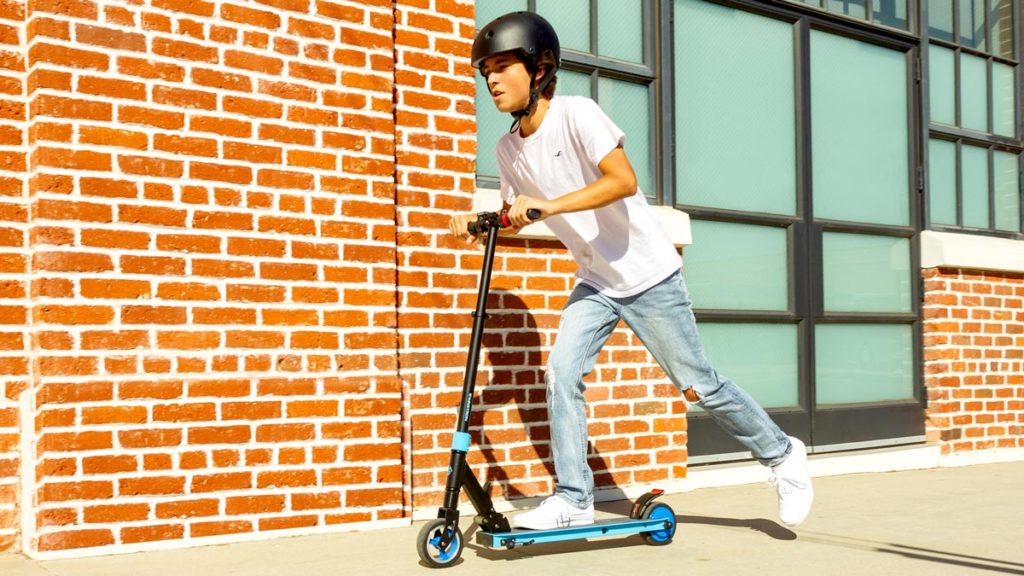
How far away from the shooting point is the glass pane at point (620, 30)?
19.7ft

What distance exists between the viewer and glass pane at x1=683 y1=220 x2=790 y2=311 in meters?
6.36

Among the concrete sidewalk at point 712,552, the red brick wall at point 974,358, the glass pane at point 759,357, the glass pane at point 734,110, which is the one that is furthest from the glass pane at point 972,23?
the concrete sidewalk at point 712,552

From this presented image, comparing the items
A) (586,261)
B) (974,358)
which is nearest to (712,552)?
(586,261)

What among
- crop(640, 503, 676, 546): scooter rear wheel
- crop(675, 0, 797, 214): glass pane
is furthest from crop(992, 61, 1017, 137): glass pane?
crop(640, 503, 676, 546): scooter rear wheel

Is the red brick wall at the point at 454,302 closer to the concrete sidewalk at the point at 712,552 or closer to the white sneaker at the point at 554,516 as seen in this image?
the concrete sidewalk at the point at 712,552

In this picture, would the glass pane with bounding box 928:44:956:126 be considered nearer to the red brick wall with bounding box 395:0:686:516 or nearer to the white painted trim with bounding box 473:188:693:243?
the white painted trim with bounding box 473:188:693:243

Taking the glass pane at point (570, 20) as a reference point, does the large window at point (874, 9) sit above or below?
above

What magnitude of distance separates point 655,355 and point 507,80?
4.18 feet

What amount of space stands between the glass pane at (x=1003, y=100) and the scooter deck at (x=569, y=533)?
5744mm

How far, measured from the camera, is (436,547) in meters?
3.75

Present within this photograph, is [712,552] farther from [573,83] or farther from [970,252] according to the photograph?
[970,252]

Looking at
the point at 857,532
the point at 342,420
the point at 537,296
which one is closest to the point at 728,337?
the point at 537,296

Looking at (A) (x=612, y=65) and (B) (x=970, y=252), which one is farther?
(B) (x=970, y=252)

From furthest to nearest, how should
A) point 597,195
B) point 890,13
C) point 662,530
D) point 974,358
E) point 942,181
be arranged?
point 942,181, point 974,358, point 890,13, point 662,530, point 597,195
